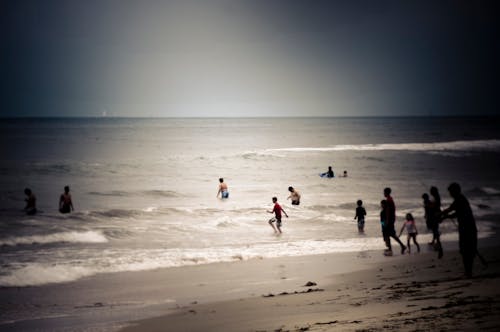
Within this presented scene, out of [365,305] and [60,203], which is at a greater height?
[60,203]

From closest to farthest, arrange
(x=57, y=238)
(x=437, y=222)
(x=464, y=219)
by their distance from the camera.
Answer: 1. (x=464, y=219)
2. (x=437, y=222)
3. (x=57, y=238)

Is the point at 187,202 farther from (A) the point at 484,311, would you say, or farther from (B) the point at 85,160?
(B) the point at 85,160

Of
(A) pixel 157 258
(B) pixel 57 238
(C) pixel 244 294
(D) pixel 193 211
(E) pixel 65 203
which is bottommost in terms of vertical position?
(C) pixel 244 294

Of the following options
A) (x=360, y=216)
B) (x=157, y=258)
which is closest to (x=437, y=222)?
(x=157, y=258)

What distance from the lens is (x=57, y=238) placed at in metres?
16.7

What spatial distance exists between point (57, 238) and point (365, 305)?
1252 cm

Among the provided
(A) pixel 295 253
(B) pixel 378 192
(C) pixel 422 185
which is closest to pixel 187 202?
(B) pixel 378 192

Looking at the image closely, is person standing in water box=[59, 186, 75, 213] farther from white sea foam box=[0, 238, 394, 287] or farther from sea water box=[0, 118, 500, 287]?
white sea foam box=[0, 238, 394, 287]

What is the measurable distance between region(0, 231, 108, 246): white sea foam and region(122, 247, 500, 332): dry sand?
7825 millimetres

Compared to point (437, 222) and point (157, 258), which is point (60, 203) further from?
point (437, 222)

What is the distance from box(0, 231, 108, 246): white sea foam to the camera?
1611cm

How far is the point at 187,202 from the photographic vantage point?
2730 centimetres

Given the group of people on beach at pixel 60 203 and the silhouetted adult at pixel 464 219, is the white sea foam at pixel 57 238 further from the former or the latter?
the silhouetted adult at pixel 464 219

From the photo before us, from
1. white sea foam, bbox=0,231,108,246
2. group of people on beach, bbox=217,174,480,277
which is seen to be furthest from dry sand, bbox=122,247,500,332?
white sea foam, bbox=0,231,108,246
